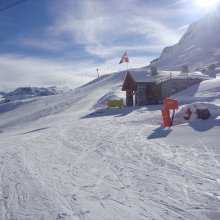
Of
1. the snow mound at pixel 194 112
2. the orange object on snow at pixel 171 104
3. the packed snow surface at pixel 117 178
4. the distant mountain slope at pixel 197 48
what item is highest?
the distant mountain slope at pixel 197 48

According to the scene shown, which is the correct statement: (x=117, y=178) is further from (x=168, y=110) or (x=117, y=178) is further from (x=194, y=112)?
(x=194, y=112)

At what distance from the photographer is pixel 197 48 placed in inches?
4961

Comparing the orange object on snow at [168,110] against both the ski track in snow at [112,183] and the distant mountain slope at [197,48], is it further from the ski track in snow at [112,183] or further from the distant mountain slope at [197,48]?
the distant mountain slope at [197,48]

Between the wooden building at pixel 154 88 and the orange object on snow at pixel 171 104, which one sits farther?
the wooden building at pixel 154 88

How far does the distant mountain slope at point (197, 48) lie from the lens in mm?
103938

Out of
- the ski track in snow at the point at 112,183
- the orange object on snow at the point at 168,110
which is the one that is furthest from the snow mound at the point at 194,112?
the ski track in snow at the point at 112,183

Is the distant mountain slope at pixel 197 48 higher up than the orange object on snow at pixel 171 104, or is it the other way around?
the distant mountain slope at pixel 197 48

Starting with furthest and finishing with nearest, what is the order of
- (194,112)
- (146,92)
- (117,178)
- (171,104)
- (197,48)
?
(197,48) → (146,92) → (171,104) → (194,112) → (117,178)

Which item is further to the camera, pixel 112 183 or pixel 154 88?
pixel 154 88

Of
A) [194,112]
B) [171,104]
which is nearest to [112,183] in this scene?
[171,104]

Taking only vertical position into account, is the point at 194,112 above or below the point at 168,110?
below

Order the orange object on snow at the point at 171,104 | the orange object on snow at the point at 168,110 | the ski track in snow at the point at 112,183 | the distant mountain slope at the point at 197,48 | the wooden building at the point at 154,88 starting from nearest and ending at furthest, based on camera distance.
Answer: the ski track in snow at the point at 112,183 < the orange object on snow at the point at 168,110 < the orange object on snow at the point at 171,104 < the wooden building at the point at 154,88 < the distant mountain slope at the point at 197,48

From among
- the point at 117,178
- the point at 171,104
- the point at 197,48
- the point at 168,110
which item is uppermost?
the point at 197,48

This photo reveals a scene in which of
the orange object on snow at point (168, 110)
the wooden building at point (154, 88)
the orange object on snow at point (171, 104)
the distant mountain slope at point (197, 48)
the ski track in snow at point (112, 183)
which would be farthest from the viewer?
the distant mountain slope at point (197, 48)
